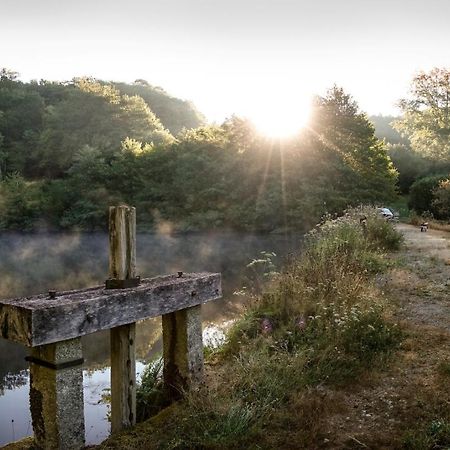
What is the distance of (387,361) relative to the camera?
5711 mm

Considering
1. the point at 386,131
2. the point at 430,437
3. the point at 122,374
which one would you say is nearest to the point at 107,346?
the point at 122,374

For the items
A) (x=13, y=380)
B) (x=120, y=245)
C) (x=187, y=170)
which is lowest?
(x=13, y=380)

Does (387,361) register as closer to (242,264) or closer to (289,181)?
(242,264)

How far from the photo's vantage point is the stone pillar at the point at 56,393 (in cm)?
416

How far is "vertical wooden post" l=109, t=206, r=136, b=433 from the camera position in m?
4.89

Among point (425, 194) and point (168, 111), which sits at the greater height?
point (168, 111)

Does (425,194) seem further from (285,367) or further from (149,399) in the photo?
(149,399)

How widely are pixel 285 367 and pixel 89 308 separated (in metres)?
2.34

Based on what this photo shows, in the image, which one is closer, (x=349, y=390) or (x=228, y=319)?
(x=349, y=390)

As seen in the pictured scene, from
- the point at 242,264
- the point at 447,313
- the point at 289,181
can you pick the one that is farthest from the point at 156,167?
the point at 447,313

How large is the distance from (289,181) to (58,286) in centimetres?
1944

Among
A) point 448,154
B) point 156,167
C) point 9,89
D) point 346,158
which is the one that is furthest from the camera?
point 9,89

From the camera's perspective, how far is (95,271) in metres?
20.1

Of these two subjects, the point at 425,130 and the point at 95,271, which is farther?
the point at 425,130
